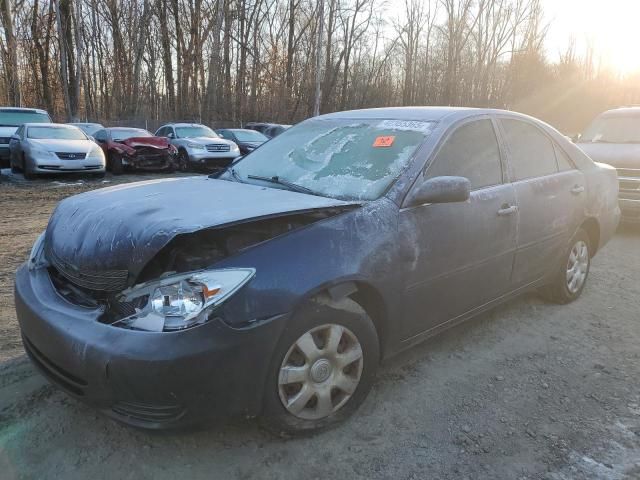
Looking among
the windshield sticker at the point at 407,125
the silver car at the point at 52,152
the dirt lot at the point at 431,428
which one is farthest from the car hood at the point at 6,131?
the windshield sticker at the point at 407,125

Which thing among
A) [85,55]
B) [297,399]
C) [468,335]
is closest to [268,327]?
[297,399]

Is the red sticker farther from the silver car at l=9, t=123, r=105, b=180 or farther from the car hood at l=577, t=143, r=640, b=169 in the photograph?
the silver car at l=9, t=123, r=105, b=180

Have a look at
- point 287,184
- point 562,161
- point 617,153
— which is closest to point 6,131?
point 287,184

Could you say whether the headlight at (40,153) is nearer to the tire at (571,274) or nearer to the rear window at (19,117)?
the rear window at (19,117)

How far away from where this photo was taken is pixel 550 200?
157 inches

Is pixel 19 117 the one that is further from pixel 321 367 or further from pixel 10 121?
pixel 321 367

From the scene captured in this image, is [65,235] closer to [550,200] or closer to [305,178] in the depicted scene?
[305,178]

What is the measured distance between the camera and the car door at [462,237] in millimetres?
2920

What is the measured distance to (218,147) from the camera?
16078 mm

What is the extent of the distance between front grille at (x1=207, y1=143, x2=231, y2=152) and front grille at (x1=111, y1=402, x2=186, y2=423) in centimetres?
1441

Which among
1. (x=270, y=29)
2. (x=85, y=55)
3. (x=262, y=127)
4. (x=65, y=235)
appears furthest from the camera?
(x=270, y=29)

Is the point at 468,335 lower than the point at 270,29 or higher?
lower

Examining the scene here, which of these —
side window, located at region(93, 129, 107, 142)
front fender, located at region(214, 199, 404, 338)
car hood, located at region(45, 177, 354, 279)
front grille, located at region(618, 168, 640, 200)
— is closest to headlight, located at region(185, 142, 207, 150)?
side window, located at region(93, 129, 107, 142)

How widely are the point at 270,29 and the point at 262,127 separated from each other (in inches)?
650
